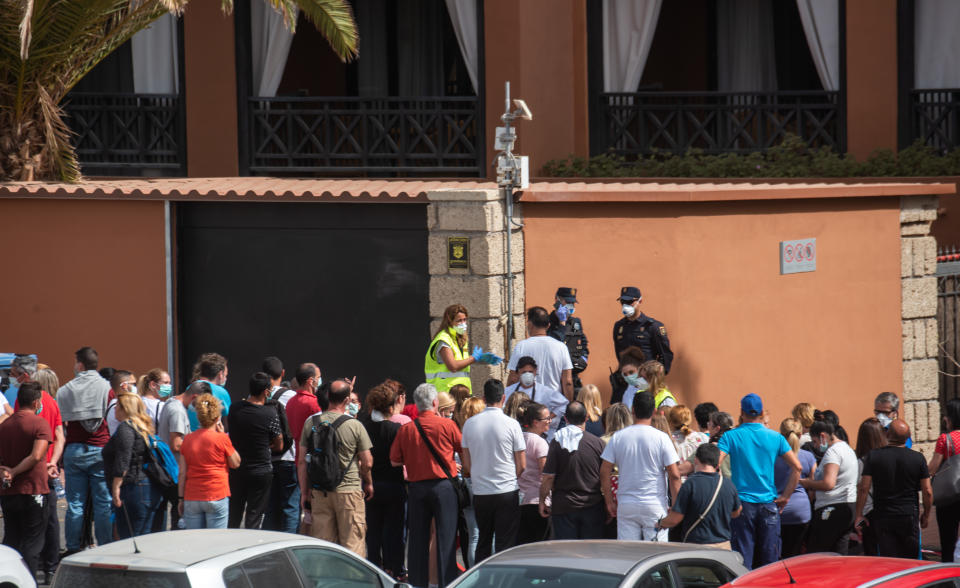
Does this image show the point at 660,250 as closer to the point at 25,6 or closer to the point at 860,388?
the point at 860,388

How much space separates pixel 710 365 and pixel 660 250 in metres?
1.42

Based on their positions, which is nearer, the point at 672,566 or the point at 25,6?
the point at 672,566

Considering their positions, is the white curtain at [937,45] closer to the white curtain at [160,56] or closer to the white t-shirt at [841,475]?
the white t-shirt at [841,475]

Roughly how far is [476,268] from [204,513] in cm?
434

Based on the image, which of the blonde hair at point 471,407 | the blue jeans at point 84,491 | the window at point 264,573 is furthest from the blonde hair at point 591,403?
the blue jeans at point 84,491

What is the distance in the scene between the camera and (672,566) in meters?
7.05

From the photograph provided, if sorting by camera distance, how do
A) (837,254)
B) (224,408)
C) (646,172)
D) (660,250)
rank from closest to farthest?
(224,408), (660,250), (837,254), (646,172)

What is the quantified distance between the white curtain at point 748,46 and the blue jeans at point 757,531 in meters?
11.5

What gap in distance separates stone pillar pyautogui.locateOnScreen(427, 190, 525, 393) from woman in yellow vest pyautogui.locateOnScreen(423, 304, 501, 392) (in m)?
0.64

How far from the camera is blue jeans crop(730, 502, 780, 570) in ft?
31.3

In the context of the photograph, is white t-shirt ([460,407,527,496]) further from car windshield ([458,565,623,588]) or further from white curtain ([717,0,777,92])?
white curtain ([717,0,777,92])

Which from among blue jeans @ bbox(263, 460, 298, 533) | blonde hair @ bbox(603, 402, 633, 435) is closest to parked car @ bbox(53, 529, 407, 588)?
blonde hair @ bbox(603, 402, 633, 435)

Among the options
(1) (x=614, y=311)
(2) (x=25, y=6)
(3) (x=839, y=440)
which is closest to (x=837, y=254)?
(1) (x=614, y=311)

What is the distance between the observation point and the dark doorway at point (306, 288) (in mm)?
13484
